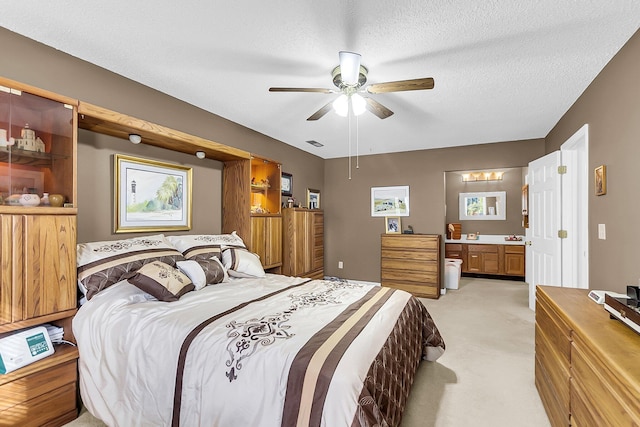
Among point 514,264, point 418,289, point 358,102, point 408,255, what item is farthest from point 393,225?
point 358,102

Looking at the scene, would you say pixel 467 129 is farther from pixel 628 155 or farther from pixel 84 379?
pixel 84 379

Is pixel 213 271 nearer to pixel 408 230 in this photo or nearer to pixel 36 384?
pixel 36 384

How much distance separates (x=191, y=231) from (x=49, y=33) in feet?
6.64

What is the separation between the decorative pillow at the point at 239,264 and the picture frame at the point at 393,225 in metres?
2.99

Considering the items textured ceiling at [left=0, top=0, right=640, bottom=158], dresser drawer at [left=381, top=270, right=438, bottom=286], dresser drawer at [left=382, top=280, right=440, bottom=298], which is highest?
textured ceiling at [left=0, top=0, right=640, bottom=158]

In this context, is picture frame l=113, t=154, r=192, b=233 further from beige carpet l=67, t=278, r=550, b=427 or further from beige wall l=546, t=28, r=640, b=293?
beige wall l=546, t=28, r=640, b=293

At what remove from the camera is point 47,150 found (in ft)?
6.69

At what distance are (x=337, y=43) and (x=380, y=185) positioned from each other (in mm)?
3839

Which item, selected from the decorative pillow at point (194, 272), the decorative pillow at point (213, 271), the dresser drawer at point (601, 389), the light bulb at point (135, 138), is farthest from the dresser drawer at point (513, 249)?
the light bulb at point (135, 138)

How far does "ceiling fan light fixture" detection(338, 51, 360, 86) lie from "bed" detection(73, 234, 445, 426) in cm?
161

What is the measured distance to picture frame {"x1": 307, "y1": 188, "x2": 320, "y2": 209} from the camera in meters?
5.59

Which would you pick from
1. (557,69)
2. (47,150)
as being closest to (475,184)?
(557,69)

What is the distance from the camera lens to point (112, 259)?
89.8 inches

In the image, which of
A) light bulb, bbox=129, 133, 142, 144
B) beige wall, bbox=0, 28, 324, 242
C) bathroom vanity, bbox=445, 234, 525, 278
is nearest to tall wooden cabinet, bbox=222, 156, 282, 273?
beige wall, bbox=0, 28, 324, 242
